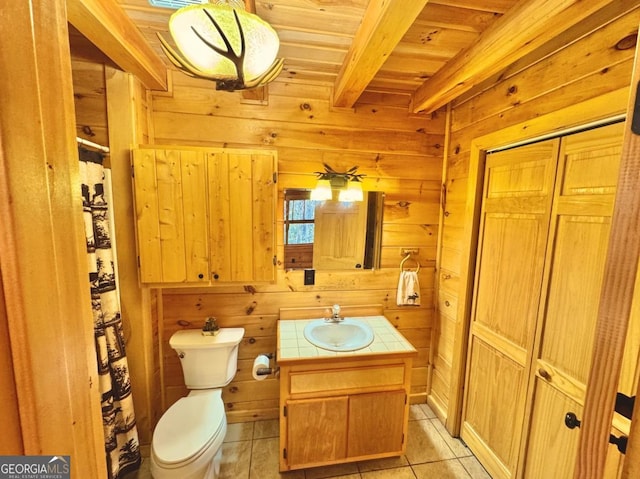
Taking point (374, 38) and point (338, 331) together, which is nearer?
point (374, 38)

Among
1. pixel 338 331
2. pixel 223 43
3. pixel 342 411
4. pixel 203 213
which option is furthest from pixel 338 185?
pixel 342 411

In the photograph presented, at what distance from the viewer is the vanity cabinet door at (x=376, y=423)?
1.66 metres

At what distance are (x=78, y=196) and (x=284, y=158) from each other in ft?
5.11

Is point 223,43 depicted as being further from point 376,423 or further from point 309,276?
point 376,423

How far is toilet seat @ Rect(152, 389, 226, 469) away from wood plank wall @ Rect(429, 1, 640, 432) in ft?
5.24

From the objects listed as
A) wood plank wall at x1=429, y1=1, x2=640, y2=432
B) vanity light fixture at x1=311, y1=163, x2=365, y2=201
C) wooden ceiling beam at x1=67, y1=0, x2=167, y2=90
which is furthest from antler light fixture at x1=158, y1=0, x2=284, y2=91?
wood plank wall at x1=429, y1=1, x2=640, y2=432

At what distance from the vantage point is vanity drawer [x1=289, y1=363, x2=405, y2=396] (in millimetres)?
1589

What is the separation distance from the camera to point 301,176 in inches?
77.3

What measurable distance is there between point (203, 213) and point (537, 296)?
1.86 m

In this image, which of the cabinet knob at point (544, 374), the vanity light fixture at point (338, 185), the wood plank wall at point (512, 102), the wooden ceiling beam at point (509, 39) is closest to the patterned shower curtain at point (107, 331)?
the vanity light fixture at point (338, 185)

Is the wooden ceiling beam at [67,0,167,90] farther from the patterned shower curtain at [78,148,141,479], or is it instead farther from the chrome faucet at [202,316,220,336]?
the chrome faucet at [202,316,220,336]

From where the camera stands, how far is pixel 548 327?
136cm

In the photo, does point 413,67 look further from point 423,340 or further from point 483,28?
point 423,340

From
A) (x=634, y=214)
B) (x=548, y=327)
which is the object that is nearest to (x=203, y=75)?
(x=634, y=214)
